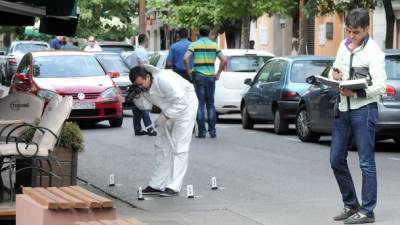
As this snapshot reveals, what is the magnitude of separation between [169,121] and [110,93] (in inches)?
376

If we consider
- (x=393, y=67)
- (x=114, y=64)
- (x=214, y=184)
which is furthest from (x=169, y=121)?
(x=114, y=64)

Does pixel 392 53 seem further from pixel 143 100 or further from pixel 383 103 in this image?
pixel 143 100

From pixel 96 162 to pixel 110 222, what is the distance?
8202 mm

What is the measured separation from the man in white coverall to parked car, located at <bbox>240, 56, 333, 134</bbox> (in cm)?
802

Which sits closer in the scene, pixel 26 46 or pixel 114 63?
pixel 114 63

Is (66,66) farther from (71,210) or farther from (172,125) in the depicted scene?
(71,210)

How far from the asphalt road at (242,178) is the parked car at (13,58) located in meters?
20.4

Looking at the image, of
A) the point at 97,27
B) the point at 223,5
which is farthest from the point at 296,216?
the point at 97,27

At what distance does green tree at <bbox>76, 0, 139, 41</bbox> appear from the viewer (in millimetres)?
55500

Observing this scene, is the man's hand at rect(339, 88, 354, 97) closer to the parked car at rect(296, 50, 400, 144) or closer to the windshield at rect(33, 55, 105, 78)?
the parked car at rect(296, 50, 400, 144)

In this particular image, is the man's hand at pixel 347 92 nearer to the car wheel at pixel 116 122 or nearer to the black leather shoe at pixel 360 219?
the black leather shoe at pixel 360 219

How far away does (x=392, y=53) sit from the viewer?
15.9 m

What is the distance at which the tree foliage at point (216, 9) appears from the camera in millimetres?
32188

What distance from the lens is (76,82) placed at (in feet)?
66.6
